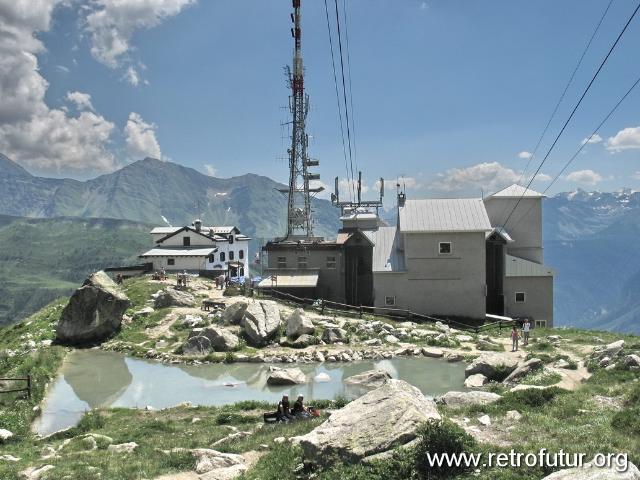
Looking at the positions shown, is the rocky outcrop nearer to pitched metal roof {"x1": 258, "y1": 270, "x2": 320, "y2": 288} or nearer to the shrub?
the shrub

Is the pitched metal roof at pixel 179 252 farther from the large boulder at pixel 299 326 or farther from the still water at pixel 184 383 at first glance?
the large boulder at pixel 299 326

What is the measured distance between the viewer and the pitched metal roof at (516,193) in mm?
53894

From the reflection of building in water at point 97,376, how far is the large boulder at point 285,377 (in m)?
7.16

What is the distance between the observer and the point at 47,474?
12.1 metres

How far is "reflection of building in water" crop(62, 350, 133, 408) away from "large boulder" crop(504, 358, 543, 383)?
17722 mm

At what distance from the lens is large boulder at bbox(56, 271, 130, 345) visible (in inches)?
1359

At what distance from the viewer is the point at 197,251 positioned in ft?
216

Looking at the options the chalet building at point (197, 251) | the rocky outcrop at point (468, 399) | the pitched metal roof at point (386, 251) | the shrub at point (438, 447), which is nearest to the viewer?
the shrub at point (438, 447)

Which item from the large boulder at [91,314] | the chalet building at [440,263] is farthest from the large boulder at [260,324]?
the chalet building at [440,263]

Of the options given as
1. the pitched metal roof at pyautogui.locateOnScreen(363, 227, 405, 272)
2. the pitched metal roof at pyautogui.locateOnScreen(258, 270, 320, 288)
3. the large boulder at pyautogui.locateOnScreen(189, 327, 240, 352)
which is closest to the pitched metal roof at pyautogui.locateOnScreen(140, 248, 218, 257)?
the pitched metal roof at pyautogui.locateOnScreen(258, 270, 320, 288)

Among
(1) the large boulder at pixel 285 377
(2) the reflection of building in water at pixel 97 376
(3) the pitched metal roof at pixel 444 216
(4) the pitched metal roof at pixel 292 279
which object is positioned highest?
(3) the pitched metal roof at pixel 444 216

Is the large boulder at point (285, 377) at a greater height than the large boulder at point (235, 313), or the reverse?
the large boulder at point (235, 313)

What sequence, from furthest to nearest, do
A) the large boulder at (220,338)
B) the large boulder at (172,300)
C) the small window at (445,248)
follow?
the small window at (445,248)
the large boulder at (172,300)
the large boulder at (220,338)

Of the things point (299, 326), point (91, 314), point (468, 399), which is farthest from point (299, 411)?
point (91, 314)
